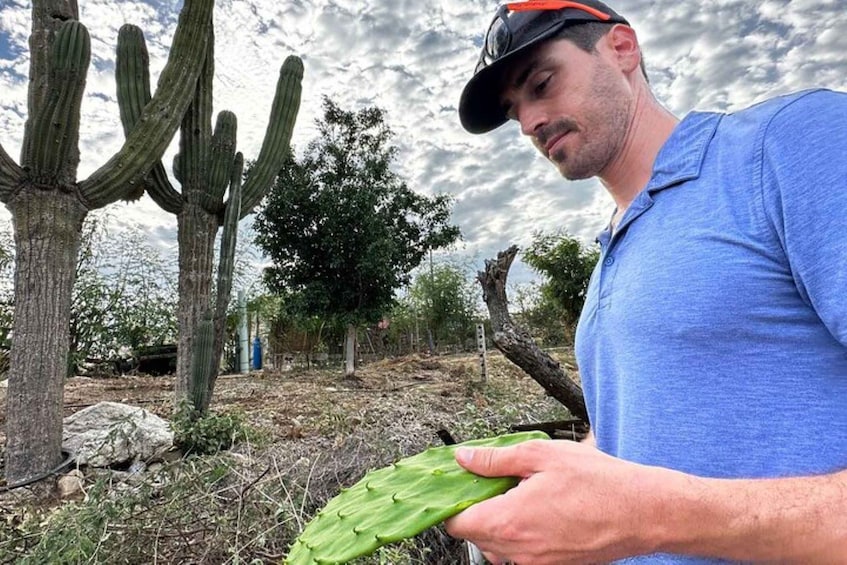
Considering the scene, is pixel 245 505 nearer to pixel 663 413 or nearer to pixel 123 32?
pixel 663 413

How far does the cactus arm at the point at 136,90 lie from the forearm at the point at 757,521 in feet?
17.2

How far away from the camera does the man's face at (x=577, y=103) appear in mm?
1072

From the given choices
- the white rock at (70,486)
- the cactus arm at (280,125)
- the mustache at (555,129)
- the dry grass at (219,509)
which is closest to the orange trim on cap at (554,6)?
the mustache at (555,129)

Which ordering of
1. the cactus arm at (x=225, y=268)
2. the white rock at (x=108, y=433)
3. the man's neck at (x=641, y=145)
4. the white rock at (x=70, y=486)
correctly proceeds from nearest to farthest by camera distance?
the man's neck at (x=641, y=145) → the white rock at (x=70, y=486) → the white rock at (x=108, y=433) → the cactus arm at (x=225, y=268)

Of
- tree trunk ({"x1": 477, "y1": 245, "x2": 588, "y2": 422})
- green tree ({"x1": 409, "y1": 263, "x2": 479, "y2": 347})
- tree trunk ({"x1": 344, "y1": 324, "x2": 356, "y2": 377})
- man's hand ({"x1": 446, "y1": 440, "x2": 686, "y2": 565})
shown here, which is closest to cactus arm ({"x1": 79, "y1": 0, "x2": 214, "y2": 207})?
tree trunk ({"x1": 477, "y1": 245, "x2": 588, "y2": 422})

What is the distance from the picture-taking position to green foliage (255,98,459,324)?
418 inches

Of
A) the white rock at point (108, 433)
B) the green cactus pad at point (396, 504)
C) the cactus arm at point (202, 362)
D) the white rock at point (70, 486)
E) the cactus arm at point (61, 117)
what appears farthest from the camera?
the cactus arm at point (202, 362)

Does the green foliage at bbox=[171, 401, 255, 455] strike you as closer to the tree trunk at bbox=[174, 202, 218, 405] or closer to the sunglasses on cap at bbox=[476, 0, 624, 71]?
the tree trunk at bbox=[174, 202, 218, 405]

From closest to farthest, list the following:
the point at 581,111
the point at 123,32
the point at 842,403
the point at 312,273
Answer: the point at 842,403 → the point at 581,111 → the point at 123,32 → the point at 312,273

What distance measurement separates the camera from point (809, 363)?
688 millimetres

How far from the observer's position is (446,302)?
14805mm

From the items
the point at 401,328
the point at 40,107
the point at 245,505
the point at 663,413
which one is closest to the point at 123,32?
the point at 40,107

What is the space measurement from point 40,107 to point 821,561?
4.92m

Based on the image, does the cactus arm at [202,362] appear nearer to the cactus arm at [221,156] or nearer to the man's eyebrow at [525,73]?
the cactus arm at [221,156]
